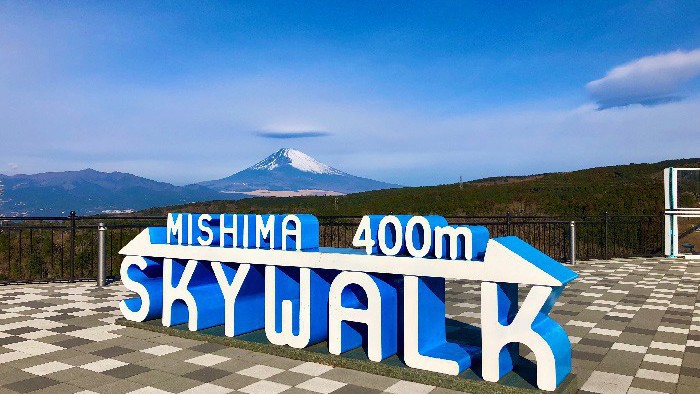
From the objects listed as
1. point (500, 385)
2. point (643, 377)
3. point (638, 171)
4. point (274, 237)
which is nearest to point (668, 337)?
point (643, 377)

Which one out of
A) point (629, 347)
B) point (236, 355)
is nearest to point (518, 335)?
point (629, 347)

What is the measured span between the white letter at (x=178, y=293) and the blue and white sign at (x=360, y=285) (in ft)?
0.04

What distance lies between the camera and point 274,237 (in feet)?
19.3

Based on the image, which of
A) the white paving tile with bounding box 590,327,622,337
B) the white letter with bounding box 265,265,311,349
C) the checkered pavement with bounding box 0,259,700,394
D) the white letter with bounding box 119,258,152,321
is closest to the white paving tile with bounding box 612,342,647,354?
the checkered pavement with bounding box 0,259,700,394

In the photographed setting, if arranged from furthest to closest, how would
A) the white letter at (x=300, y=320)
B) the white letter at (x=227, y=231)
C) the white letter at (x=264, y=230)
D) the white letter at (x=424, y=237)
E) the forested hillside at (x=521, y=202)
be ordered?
the forested hillside at (x=521, y=202), the white letter at (x=227, y=231), the white letter at (x=264, y=230), the white letter at (x=300, y=320), the white letter at (x=424, y=237)

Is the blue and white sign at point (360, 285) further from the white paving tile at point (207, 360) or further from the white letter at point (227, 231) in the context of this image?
the white paving tile at point (207, 360)

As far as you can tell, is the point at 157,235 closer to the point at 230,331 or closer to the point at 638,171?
the point at 230,331

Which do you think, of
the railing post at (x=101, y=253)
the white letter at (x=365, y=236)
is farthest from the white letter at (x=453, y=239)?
the railing post at (x=101, y=253)

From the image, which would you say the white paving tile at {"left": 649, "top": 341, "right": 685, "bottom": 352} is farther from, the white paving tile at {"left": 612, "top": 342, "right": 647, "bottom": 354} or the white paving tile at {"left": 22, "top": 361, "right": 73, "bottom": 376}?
the white paving tile at {"left": 22, "top": 361, "right": 73, "bottom": 376}

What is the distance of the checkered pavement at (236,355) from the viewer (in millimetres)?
4508

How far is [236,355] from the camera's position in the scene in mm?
5426

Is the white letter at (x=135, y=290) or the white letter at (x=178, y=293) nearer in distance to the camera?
the white letter at (x=178, y=293)

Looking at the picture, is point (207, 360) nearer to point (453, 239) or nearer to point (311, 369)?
point (311, 369)

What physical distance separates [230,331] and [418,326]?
2.27 metres
